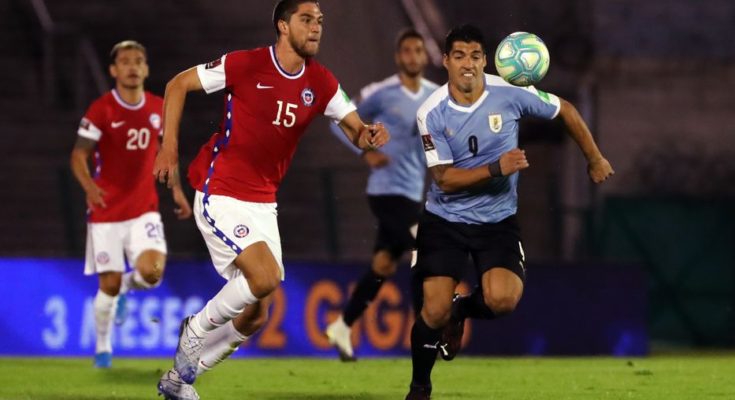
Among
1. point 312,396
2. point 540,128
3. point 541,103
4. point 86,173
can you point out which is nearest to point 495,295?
point 541,103

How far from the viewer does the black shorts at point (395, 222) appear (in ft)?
44.0

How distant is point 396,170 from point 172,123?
14.3 feet

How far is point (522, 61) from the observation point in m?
9.79

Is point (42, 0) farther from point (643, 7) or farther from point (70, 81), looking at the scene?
point (643, 7)

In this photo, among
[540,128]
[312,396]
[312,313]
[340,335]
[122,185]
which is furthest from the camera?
[540,128]

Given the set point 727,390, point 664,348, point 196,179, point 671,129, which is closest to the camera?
point 196,179

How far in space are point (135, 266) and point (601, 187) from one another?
8997mm

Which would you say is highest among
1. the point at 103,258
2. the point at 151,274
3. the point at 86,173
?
the point at 86,173

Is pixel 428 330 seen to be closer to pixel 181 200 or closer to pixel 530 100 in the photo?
pixel 530 100

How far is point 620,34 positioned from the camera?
21.3 metres

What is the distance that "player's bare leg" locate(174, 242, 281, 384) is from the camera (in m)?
9.27

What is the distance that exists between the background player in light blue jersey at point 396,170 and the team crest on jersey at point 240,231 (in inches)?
160

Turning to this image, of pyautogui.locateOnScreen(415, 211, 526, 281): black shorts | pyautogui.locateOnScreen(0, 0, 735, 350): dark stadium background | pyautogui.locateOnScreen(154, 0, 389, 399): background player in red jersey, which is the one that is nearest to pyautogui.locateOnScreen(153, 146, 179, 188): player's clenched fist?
pyautogui.locateOnScreen(154, 0, 389, 399): background player in red jersey

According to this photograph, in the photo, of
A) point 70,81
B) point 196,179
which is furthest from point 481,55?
point 70,81
